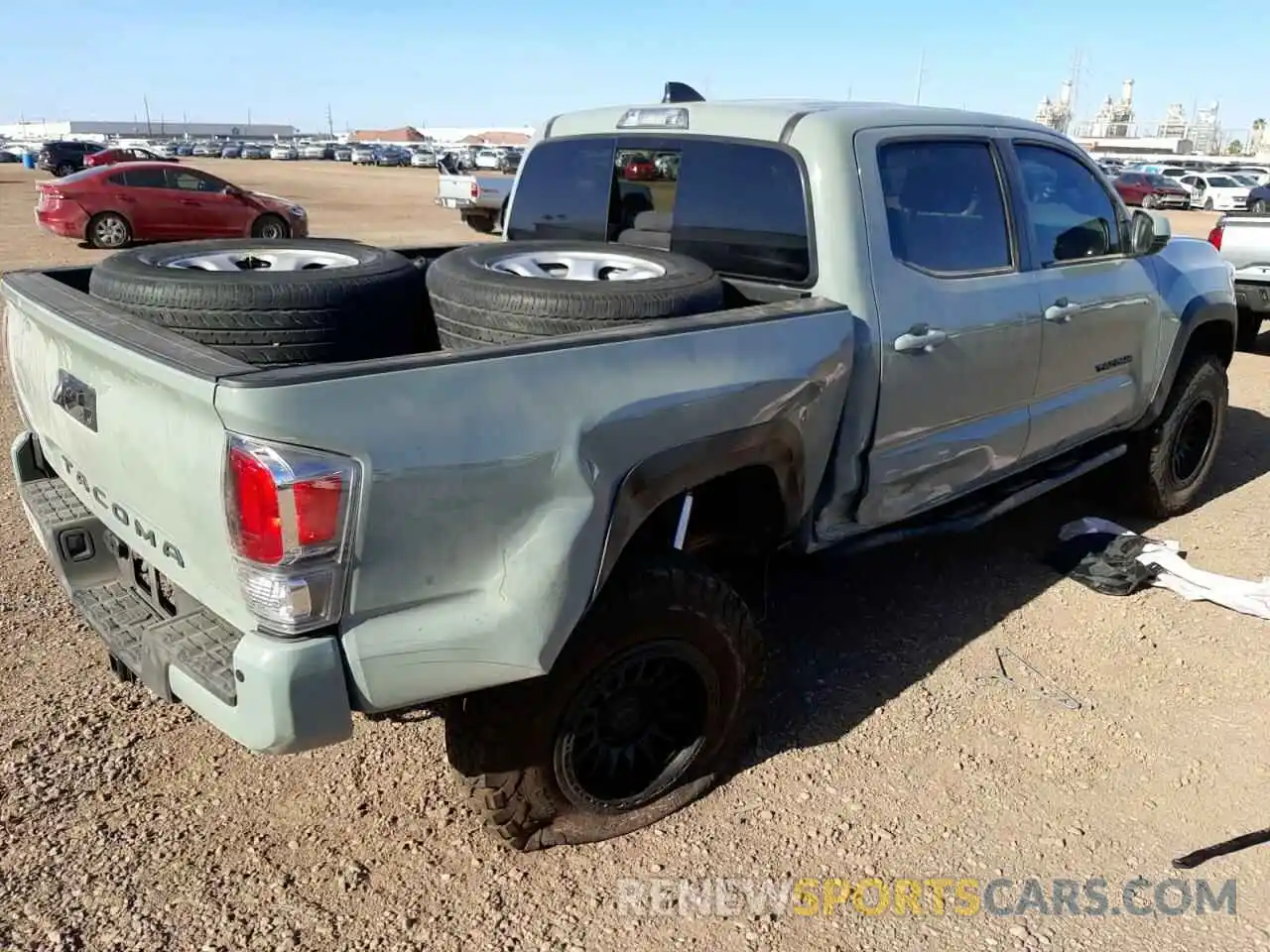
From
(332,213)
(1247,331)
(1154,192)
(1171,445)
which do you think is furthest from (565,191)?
(1154,192)

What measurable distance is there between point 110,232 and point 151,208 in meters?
0.76

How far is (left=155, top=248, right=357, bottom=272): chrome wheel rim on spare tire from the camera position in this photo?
327 centimetres

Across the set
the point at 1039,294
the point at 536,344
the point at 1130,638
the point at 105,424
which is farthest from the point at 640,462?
the point at 1130,638

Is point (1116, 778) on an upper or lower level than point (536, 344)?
lower

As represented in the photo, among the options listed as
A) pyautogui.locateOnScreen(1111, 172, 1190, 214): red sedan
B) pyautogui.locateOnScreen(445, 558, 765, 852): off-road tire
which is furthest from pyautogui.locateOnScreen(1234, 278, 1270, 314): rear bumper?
pyautogui.locateOnScreen(1111, 172, 1190, 214): red sedan

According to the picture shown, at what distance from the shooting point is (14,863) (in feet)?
8.63

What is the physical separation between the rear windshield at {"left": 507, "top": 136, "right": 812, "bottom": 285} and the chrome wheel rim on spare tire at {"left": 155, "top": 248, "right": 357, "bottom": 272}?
1104mm

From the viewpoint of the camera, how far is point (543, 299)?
8.63 ft

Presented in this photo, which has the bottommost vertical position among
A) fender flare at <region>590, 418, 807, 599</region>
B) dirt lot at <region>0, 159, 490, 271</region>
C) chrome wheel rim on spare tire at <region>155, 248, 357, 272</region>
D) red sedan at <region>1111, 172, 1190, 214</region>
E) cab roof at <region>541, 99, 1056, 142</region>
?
dirt lot at <region>0, 159, 490, 271</region>

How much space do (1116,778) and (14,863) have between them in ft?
10.3

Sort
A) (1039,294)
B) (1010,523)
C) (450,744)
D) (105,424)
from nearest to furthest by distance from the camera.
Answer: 1. (105,424)
2. (450,744)
3. (1039,294)
4. (1010,523)

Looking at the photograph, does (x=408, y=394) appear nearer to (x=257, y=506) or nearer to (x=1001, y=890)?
(x=257, y=506)

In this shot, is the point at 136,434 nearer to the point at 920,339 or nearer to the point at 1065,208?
the point at 920,339

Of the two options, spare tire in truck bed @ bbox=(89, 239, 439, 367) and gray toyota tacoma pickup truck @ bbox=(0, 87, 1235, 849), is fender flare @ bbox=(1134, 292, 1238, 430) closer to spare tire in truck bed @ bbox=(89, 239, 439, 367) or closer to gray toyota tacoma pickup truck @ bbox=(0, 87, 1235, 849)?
gray toyota tacoma pickup truck @ bbox=(0, 87, 1235, 849)
